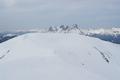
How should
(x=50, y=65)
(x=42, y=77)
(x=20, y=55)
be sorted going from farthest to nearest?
(x=20, y=55), (x=50, y=65), (x=42, y=77)

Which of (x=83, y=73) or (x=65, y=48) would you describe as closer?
(x=83, y=73)

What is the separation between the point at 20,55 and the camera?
36.2 metres

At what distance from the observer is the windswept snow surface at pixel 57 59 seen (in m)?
32.2

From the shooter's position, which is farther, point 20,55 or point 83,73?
point 20,55

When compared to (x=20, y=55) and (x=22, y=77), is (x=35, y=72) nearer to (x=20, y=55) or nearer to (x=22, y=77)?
(x=22, y=77)

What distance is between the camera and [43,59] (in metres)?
34.6

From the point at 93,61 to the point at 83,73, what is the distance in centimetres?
445

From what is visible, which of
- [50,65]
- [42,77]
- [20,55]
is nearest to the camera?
[42,77]

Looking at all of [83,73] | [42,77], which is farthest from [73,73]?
[42,77]

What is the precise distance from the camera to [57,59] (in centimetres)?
3447

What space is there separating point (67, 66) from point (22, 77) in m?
4.79

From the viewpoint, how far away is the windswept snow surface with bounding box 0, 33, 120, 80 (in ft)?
106

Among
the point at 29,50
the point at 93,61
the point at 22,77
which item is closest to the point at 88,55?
the point at 93,61

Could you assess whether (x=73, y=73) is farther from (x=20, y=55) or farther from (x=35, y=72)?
(x=20, y=55)
